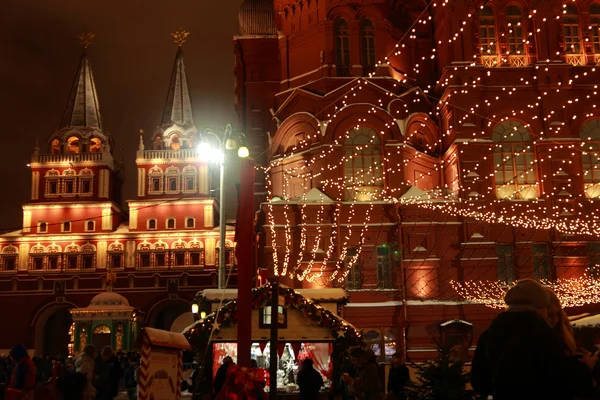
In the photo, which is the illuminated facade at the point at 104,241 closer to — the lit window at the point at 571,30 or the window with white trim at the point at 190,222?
the window with white trim at the point at 190,222

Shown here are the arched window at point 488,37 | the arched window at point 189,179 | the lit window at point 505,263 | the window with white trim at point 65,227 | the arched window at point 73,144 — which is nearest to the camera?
the lit window at point 505,263

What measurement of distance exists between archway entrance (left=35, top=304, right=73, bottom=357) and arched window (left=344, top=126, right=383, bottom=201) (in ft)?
83.6

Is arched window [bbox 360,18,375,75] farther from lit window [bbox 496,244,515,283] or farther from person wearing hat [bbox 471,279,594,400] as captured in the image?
person wearing hat [bbox 471,279,594,400]

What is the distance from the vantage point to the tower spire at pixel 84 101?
5588cm

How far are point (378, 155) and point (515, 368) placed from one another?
99.1 ft

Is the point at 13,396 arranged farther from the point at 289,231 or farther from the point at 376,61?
the point at 376,61

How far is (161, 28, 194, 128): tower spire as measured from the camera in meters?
56.2

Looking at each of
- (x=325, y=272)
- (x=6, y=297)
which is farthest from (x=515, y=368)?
(x=6, y=297)

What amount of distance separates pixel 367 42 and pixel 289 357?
71.3 feet

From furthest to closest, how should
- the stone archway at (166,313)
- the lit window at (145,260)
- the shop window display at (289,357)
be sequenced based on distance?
the lit window at (145,260) < the stone archway at (166,313) < the shop window display at (289,357)

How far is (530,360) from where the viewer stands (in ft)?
15.7

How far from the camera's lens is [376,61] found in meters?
37.1

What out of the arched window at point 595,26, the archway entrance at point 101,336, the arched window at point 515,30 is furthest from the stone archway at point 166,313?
the arched window at point 595,26

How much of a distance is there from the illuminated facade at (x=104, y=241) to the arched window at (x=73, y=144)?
0.24 feet
